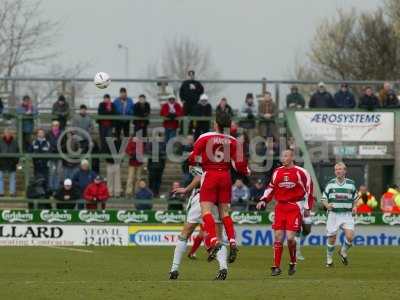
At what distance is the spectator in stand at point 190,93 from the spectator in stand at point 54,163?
4051 mm

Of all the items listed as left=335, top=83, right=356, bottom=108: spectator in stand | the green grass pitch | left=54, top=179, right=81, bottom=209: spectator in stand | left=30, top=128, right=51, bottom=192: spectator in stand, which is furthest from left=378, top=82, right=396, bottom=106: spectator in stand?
left=30, top=128, right=51, bottom=192: spectator in stand

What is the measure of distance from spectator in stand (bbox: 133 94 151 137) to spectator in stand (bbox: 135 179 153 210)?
1.83m

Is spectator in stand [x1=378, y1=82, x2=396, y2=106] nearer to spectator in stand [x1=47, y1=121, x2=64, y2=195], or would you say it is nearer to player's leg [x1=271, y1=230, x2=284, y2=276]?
spectator in stand [x1=47, y1=121, x2=64, y2=195]

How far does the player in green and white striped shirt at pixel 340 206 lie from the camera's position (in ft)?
75.7

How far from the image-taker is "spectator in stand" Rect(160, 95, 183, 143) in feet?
114

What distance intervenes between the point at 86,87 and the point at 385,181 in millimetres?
10881

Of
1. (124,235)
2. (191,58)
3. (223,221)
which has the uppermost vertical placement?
(191,58)

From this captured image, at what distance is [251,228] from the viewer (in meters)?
32.4

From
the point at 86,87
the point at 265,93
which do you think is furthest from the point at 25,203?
the point at 265,93

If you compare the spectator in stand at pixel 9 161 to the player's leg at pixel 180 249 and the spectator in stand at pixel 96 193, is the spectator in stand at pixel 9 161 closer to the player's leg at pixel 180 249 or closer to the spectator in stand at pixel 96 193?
the spectator in stand at pixel 96 193

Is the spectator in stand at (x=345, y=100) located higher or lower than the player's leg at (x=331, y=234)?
higher

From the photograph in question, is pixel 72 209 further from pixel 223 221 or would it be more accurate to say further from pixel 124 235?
pixel 223 221

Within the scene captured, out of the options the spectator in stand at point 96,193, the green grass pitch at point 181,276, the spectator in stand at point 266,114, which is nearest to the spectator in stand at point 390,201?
the green grass pitch at point 181,276

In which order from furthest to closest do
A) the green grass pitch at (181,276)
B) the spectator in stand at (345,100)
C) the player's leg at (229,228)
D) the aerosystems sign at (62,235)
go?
the spectator in stand at (345,100)
the aerosystems sign at (62,235)
the player's leg at (229,228)
the green grass pitch at (181,276)
